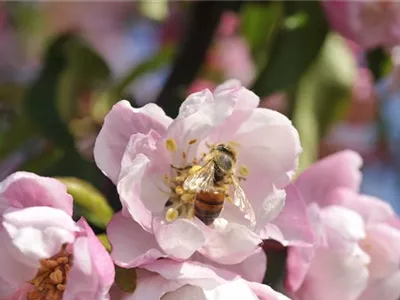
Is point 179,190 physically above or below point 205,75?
Answer: above

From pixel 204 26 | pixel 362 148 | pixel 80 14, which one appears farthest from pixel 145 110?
pixel 80 14

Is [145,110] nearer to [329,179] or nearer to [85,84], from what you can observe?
[329,179]

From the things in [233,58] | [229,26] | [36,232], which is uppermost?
[36,232]

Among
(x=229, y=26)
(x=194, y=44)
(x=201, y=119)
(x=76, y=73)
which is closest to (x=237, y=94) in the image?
(x=201, y=119)

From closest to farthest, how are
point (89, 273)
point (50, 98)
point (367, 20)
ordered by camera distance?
point (89, 273) < point (367, 20) < point (50, 98)

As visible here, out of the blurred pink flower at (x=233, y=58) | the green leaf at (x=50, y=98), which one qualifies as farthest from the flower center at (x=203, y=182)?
the blurred pink flower at (x=233, y=58)

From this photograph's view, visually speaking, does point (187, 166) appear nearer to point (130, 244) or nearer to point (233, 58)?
point (130, 244)

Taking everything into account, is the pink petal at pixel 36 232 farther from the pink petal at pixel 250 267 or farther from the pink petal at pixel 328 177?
the pink petal at pixel 328 177
